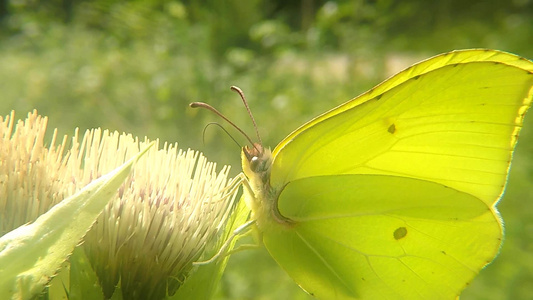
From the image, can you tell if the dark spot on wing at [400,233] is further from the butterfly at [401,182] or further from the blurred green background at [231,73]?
the blurred green background at [231,73]

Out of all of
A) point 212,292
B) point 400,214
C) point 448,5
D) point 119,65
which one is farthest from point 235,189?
point 448,5

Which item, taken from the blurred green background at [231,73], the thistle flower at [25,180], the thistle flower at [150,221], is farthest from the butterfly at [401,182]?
the blurred green background at [231,73]

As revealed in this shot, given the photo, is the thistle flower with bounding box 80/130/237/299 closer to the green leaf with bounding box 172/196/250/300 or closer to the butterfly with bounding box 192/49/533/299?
the green leaf with bounding box 172/196/250/300

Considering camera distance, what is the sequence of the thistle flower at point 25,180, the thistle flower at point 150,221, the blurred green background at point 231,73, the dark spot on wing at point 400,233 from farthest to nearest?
the blurred green background at point 231,73
the dark spot on wing at point 400,233
the thistle flower at point 150,221
the thistle flower at point 25,180

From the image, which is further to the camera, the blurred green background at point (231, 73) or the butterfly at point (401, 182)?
the blurred green background at point (231, 73)

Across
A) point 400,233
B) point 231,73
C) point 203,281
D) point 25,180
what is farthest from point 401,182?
point 231,73

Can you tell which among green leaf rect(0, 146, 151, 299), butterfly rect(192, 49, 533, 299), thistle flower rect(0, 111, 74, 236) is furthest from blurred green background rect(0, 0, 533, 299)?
green leaf rect(0, 146, 151, 299)

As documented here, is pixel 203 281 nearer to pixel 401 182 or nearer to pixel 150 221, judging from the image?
pixel 150 221
